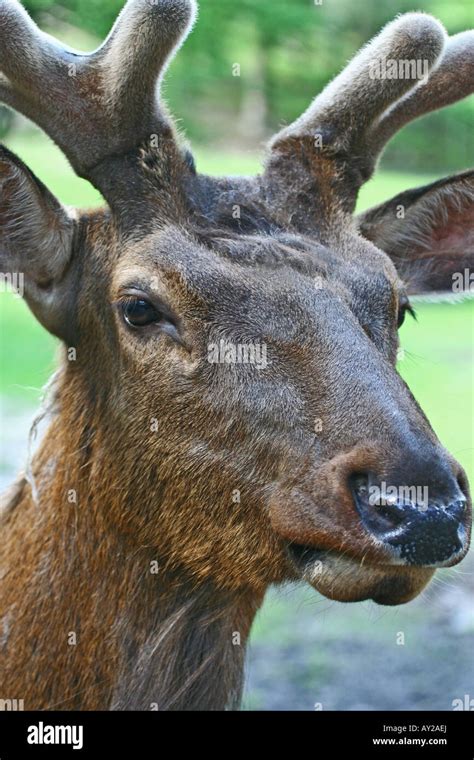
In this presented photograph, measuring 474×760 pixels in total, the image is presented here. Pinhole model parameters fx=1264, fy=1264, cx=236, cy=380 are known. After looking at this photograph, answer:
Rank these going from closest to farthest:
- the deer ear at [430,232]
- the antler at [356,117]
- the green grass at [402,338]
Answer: the antler at [356,117] < the deer ear at [430,232] < the green grass at [402,338]

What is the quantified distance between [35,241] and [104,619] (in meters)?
1.69

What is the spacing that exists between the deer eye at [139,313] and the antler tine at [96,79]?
0.66m

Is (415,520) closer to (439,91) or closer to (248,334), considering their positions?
(248,334)

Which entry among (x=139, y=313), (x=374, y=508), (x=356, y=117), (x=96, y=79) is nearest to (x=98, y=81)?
(x=96, y=79)

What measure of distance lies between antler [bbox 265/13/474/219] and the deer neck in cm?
157

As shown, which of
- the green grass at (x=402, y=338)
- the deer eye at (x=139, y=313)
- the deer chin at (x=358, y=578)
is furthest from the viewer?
the green grass at (x=402, y=338)

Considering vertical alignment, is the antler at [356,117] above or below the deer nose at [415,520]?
above

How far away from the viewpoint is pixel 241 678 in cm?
579

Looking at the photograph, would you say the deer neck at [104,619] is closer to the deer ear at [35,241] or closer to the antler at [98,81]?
the deer ear at [35,241]

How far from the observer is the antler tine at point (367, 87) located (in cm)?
575

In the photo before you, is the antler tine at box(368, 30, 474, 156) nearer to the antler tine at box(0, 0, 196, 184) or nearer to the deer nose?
the antler tine at box(0, 0, 196, 184)

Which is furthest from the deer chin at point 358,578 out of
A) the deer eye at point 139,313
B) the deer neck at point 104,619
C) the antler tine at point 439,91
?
the antler tine at point 439,91
